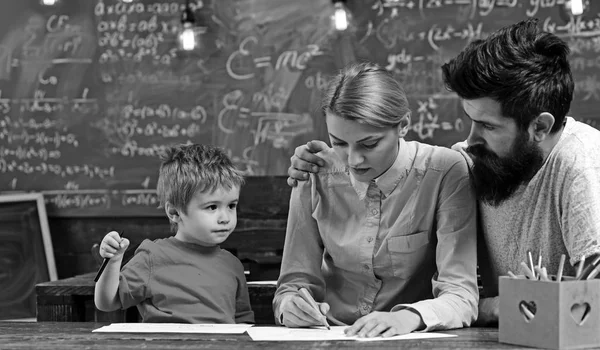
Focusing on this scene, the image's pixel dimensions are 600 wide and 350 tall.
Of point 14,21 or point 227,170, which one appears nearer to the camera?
point 227,170

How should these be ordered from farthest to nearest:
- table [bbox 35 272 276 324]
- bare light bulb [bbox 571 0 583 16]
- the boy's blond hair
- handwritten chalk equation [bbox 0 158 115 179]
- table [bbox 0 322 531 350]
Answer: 1. handwritten chalk equation [bbox 0 158 115 179]
2. bare light bulb [bbox 571 0 583 16]
3. table [bbox 35 272 276 324]
4. the boy's blond hair
5. table [bbox 0 322 531 350]

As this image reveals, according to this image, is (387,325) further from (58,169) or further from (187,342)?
(58,169)

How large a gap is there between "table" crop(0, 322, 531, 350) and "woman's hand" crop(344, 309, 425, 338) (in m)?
0.07

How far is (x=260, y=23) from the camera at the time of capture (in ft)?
16.2

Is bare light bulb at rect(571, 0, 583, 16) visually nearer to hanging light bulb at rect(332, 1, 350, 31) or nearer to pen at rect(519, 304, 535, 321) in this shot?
hanging light bulb at rect(332, 1, 350, 31)

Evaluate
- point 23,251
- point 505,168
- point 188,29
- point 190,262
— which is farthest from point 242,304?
point 23,251

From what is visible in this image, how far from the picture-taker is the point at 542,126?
1.95 m

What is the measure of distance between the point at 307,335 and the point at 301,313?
15 cm

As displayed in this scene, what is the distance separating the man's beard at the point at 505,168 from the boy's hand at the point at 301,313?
0.49m

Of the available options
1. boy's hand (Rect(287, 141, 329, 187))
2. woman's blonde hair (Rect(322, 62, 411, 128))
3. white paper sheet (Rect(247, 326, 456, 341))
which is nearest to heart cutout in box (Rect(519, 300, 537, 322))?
white paper sheet (Rect(247, 326, 456, 341))

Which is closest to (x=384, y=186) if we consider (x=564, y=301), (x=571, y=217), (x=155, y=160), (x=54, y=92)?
(x=571, y=217)

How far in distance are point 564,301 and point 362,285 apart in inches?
28.6

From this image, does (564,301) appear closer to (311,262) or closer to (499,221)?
(499,221)

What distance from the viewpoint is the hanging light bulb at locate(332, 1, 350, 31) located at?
15.8ft
